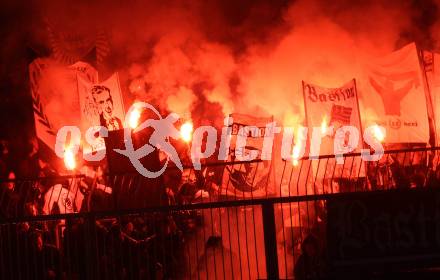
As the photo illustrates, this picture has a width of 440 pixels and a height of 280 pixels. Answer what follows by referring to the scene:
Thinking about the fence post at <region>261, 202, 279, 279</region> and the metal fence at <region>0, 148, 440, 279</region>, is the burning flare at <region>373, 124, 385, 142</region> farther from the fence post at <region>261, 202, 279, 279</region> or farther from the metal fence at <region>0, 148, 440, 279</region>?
the fence post at <region>261, 202, 279, 279</region>

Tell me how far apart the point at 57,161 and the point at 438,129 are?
277 inches

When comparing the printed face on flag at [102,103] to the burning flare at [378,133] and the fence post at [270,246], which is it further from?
the fence post at [270,246]

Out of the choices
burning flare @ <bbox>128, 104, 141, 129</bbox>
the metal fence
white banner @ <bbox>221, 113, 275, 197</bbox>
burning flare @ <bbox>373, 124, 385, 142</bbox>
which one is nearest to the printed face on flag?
burning flare @ <bbox>128, 104, 141, 129</bbox>

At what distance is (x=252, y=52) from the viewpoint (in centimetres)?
1346

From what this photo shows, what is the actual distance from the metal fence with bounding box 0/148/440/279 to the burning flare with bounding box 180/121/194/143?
1.52 m

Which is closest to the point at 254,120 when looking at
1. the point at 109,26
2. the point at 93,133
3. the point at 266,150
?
the point at 266,150

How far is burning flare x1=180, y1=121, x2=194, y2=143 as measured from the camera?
37.6ft

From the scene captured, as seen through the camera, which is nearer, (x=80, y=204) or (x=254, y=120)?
(x=80, y=204)

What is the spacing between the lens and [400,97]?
1157cm

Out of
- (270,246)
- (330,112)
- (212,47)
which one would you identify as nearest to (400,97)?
(330,112)

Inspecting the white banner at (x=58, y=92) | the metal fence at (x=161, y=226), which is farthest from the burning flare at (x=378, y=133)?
the white banner at (x=58, y=92)

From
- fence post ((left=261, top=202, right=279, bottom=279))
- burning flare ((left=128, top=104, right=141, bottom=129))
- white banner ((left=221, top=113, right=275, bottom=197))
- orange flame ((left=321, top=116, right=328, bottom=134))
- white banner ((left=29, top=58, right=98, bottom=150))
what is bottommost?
fence post ((left=261, top=202, right=279, bottom=279))

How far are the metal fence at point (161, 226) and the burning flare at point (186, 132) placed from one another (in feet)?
4.98

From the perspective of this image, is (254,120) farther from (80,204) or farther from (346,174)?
(80,204)
